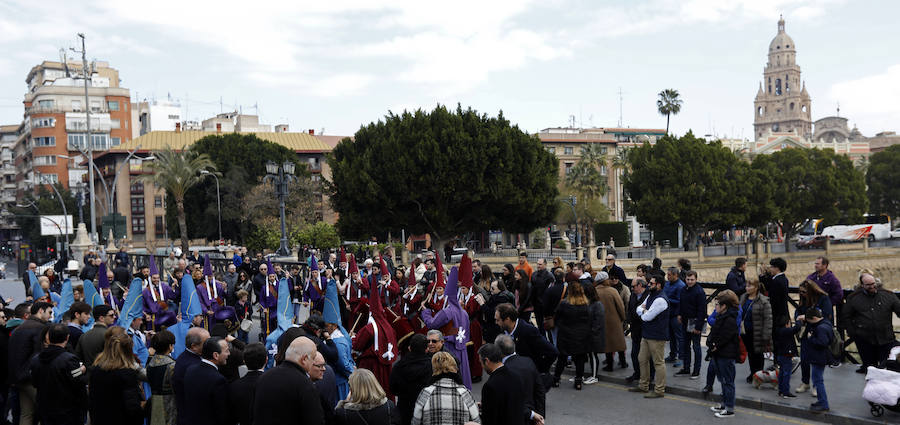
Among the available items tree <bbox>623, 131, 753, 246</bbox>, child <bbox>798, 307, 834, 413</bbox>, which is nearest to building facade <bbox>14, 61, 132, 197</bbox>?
tree <bbox>623, 131, 753, 246</bbox>

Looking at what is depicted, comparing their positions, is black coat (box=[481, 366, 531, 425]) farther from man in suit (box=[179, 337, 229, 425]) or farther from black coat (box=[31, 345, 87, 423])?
black coat (box=[31, 345, 87, 423])

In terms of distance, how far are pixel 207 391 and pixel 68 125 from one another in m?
93.3

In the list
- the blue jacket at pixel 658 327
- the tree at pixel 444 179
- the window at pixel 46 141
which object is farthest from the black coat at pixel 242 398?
the window at pixel 46 141

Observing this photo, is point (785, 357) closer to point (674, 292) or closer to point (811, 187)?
point (674, 292)

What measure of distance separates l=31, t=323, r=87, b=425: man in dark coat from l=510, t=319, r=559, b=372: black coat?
15.5 feet

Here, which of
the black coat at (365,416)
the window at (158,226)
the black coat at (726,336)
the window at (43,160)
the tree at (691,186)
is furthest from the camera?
the window at (43,160)

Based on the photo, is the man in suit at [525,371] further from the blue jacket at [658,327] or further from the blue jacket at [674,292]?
the blue jacket at [674,292]

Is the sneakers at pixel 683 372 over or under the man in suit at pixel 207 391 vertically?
under

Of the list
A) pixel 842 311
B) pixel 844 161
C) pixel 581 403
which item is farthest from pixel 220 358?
pixel 844 161

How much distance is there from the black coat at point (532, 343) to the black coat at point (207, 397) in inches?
141

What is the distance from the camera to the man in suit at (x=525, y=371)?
20.0 ft

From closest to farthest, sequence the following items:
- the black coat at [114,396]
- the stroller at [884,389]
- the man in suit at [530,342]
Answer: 1. the black coat at [114,396]
2. the man in suit at [530,342]
3. the stroller at [884,389]

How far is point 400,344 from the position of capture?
978cm

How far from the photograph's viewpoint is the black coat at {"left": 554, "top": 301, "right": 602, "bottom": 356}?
10.5 metres
